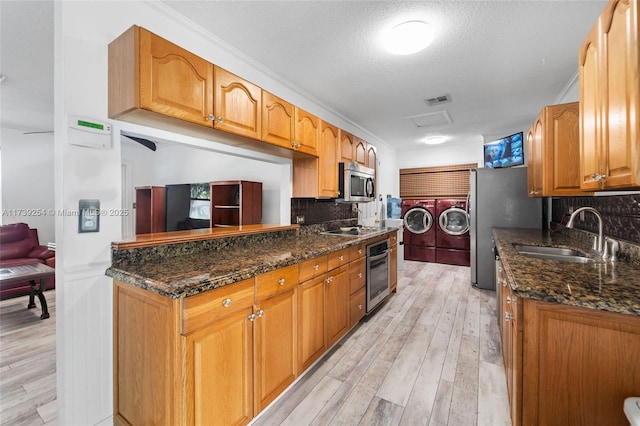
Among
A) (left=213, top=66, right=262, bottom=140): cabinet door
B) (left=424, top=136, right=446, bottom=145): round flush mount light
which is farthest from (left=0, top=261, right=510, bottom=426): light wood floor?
(left=424, top=136, right=446, bottom=145): round flush mount light

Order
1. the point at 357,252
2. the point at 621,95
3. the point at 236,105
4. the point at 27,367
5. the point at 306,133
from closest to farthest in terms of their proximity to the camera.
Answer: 1. the point at 621,95
2. the point at 236,105
3. the point at 27,367
4. the point at 306,133
5. the point at 357,252

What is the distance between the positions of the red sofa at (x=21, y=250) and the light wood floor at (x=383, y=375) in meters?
0.80

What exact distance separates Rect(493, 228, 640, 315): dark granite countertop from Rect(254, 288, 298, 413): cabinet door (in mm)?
1204

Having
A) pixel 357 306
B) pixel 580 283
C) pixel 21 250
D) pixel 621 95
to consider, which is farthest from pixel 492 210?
pixel 21 250

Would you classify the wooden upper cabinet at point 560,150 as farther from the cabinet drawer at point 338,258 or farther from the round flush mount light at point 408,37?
the cabinet drawer at point 338,258

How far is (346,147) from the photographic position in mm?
3227

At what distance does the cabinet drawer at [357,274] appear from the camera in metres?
2.57

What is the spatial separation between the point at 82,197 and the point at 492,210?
454 cm

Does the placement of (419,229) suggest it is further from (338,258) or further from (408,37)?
(408,37)

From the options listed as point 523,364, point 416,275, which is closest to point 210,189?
point 416,275

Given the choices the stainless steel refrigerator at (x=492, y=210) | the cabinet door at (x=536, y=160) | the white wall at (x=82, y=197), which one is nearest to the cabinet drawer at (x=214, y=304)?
the white wall at (x=82, y=197)

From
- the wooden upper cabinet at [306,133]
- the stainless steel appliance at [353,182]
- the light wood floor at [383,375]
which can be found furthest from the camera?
the stainless steel appliance at [353,182]

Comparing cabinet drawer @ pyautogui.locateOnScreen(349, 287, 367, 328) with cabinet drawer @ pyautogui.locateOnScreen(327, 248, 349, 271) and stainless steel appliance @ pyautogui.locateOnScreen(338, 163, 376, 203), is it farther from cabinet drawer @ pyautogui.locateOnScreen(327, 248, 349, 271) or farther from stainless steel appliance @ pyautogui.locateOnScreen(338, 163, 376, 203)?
stainless steel appliance @ pyautogui.locateOnScreen(338, 163, 376, 203)

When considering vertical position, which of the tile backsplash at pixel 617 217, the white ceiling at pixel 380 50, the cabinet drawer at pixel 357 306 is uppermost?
the white ceiling at pixel 380 50
